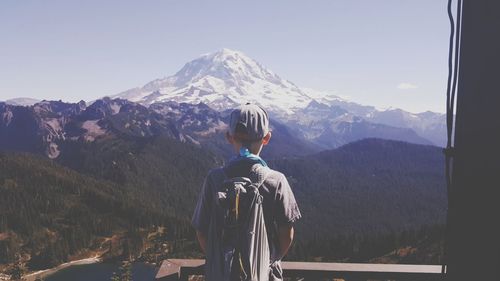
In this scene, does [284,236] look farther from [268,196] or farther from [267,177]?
[267,177]

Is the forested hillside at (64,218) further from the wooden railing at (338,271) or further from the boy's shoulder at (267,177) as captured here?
the boy's shoulder at (267,177)

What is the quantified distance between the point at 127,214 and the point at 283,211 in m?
153

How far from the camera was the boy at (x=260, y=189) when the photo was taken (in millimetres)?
3721

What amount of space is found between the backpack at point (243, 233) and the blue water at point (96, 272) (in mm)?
103867

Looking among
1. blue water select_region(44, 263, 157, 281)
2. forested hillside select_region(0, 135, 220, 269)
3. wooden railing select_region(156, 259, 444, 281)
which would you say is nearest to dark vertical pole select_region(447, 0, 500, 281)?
wooden railing select_region(156, 259, 444, 281)

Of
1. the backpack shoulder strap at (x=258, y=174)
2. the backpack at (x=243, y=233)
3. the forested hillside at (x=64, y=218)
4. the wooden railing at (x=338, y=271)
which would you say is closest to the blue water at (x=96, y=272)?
the forested hillside at (x=64, y=218)

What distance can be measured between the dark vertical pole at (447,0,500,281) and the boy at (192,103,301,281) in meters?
1.29

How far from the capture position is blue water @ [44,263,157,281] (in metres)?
107

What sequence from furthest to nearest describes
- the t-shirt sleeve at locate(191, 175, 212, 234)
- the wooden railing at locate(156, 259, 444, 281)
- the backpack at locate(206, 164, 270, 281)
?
1. the wooden railing at locate(156, 259, 444, 281)
2. the t-shirt sleeve at locate(191, 175, 212, 234)
3. the backpack at locate(206, 164, 270, 281)

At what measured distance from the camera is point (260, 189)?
3.68 meters

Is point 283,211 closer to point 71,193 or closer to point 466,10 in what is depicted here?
point 466,10

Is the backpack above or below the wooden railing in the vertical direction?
above

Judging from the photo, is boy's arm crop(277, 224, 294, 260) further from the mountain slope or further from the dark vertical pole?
the mountain slope

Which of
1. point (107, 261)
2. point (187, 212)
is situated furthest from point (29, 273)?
point (187, 212)
